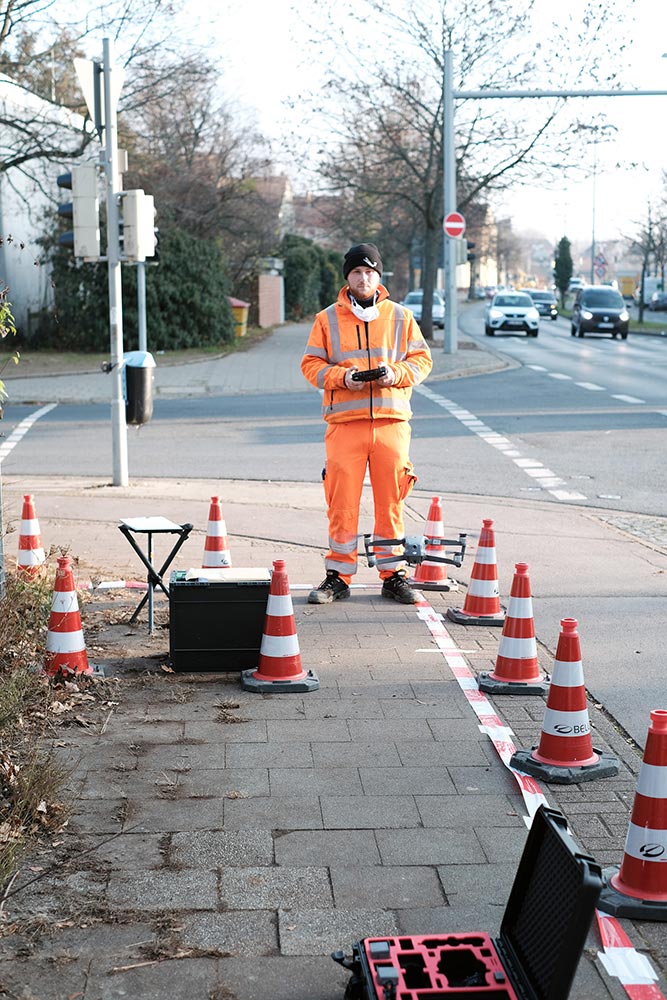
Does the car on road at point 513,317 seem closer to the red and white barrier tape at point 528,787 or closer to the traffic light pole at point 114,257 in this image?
the traffic light pole at point 114,257

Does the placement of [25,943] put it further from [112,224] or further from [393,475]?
[112,224]

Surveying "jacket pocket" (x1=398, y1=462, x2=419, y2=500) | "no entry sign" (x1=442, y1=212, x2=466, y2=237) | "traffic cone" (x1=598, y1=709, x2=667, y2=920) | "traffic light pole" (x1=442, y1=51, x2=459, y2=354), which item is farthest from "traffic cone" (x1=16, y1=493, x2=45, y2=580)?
"no entry sign" (x1=442, y1=212, x2=466, y2=237)

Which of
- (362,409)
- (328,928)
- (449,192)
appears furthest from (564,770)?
(449,192)

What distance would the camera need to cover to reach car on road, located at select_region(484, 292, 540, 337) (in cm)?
4806

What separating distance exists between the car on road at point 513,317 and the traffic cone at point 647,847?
44.7 metres

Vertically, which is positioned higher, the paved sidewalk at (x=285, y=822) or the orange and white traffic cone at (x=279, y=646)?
the orange and white traffic cone at (x=279, y=646)

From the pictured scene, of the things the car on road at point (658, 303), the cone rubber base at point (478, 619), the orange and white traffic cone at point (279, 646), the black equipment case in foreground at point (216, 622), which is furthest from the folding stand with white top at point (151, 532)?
the car on road at point (658, 303)

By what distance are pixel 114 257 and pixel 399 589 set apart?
17.9 ft

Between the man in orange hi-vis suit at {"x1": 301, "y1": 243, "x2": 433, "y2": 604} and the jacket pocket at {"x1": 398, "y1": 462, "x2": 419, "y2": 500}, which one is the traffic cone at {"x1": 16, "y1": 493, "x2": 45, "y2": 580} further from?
the jacket pocket at {"x1": 398, "y1": 462, "x2": 419, "y2": 500}

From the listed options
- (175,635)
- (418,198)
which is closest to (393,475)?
(175,635)

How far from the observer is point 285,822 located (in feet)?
14.6

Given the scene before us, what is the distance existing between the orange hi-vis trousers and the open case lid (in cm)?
433

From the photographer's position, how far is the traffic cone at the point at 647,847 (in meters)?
3.87

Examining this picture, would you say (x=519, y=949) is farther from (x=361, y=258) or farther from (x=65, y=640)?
(x=361, y=258)
